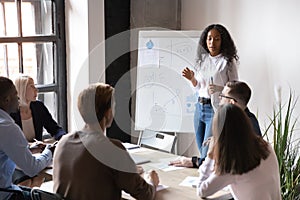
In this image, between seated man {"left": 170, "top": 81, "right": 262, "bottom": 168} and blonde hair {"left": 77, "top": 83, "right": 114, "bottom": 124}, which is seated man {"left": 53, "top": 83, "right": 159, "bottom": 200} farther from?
seated man {"left": 170, "top": 81, "right": 262, "bottom": 168}

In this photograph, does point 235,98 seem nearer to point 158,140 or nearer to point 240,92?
point 240,92

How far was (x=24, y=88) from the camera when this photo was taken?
10.1ft

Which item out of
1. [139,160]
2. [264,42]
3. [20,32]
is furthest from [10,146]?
[264,42]

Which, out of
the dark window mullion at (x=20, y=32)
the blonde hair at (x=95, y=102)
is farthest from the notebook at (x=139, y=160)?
the dark window mullion at (x=20, y=32)

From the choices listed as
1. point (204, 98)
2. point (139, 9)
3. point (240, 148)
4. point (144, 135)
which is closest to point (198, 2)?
point (139, 9)

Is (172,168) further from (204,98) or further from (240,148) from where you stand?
(204,98)

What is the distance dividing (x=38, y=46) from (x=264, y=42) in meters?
1.89

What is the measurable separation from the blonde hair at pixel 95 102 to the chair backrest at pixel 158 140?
161 cm

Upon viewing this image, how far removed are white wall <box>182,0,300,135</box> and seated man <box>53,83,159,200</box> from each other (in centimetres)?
201

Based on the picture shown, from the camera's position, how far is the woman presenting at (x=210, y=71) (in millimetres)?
3504

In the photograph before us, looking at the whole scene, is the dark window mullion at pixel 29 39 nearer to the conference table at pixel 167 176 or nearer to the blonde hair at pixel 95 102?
the conference table at pixel 167 176

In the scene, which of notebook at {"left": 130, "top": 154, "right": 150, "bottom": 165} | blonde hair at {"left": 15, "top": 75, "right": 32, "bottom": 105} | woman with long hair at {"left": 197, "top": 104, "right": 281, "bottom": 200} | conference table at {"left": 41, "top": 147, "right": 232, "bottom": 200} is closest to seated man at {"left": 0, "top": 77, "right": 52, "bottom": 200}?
conference table at {"left": 41, "top": 147, "right": 232, "bottom": 200}

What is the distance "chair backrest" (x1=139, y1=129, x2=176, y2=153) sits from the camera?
11.5 ft

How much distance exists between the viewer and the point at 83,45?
3.83m
